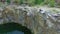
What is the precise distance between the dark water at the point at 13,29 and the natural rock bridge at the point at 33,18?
21 cm

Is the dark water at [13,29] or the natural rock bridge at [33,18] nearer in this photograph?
the natural rock bridge at [33,18]

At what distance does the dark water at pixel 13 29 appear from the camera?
6.15m

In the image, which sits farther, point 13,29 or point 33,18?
point 13,29

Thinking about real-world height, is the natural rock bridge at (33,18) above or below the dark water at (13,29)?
above

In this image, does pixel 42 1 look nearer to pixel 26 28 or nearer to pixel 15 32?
pixel 26 28

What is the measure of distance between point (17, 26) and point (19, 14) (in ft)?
2.82

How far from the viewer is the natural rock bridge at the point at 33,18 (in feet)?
11.1

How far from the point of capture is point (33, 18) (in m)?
4.89

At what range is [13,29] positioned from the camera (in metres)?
6.56

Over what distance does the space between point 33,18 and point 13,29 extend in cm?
191

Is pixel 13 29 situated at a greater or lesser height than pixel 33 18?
lesser

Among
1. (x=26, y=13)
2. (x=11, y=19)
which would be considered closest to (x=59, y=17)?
(x=26, y=13)

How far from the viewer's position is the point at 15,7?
20.0 feet

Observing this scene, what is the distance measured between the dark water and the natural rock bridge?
0.68 feet
